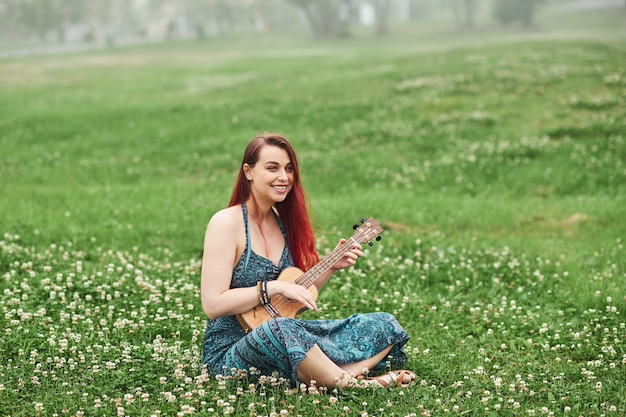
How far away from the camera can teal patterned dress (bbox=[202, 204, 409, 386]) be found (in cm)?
609

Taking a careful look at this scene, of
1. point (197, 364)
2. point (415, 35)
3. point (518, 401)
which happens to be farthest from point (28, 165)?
point (415, 35)

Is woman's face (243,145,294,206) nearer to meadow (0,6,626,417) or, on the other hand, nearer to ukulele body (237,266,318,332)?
ukulele body (237,266,318,332)

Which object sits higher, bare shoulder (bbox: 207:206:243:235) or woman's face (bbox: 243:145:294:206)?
woman's face (bbox: 243:145:294:206)

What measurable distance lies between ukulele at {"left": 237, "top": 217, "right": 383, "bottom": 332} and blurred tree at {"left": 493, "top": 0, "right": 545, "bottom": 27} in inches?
2923

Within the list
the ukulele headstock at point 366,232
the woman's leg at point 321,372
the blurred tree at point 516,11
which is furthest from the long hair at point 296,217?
the blurred tree at point 516,11

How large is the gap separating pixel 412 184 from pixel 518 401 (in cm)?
1006

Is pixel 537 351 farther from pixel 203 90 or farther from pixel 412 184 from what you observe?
pixel 203 90

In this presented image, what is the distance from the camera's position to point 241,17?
390 ft

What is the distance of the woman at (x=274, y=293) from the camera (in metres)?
6.18

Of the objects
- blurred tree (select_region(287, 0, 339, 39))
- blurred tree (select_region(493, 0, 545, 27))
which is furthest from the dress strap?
blurred tree (select_region(287, 0, 339, 39))

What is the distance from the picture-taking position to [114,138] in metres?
21.7

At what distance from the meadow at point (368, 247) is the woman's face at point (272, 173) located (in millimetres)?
1515

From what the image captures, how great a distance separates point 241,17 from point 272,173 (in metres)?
116

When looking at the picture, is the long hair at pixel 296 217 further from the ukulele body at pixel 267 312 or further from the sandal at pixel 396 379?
the sandal at pixel 396 379
